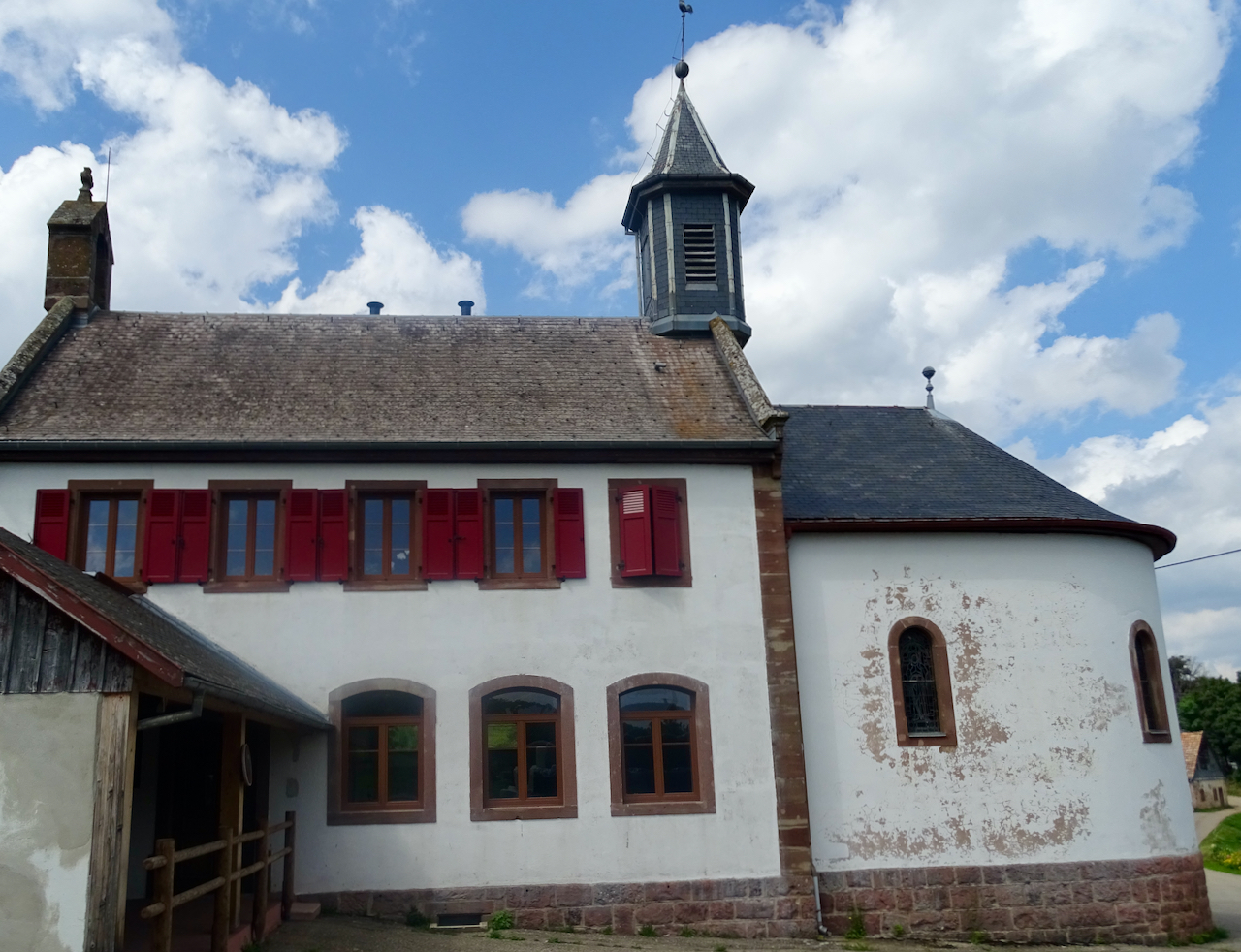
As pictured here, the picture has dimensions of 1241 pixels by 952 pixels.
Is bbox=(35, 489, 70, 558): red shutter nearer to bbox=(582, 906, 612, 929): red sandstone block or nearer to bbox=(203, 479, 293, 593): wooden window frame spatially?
bbox=(203, 479, 293, 593): wooden window frame

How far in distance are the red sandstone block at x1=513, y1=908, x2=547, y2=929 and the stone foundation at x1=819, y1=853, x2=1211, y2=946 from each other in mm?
3664

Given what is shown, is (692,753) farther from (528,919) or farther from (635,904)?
(528,919)

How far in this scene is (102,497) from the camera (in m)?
14.9

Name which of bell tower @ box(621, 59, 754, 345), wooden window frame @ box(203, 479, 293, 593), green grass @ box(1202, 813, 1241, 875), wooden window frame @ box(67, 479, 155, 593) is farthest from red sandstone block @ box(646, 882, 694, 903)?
green grass @ box(1202, 813, 1241, 875)

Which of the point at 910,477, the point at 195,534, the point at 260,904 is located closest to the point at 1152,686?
the point at 910,477

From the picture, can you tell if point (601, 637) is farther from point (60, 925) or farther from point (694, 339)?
point (60, 925)

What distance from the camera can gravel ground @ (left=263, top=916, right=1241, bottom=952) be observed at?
39.8ft

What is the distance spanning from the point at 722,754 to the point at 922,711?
10.0ft

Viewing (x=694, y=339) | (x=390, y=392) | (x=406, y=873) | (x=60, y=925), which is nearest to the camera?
(x=60, y=925)

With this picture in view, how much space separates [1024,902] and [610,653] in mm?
6452

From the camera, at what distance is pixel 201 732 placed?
1420 centimetres

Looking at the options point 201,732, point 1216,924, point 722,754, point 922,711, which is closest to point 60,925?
point 201,732

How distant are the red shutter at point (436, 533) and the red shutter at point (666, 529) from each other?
8.92 feet

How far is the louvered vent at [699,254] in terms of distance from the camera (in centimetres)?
2028
